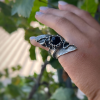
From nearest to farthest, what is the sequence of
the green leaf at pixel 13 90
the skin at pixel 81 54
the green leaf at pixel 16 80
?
the skin at pixel 81 54 → the green leaf at pixel 13 90 → the green leaf at pixel 16 80

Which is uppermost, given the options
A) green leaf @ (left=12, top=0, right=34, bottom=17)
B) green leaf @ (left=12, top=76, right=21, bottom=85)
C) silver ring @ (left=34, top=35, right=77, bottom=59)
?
green leaf @ (left=12, top=0, right=34, bottom=17)

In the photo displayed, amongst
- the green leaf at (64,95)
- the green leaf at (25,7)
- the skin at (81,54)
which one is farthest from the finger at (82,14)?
the green leaf at (64,95)

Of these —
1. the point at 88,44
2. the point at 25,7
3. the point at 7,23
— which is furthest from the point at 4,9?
the point at 88,44

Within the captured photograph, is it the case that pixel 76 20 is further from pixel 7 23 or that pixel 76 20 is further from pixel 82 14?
pixel 7 23

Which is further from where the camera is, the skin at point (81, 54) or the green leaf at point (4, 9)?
the green leaf at point (4, 9)

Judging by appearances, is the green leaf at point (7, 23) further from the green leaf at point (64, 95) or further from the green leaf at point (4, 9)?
the green leaf at point (64, 95)

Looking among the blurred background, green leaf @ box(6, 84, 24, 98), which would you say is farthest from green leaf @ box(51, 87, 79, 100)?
green leaf @ box(6, 84, 24, 98)

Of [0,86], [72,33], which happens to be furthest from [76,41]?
[0,86]

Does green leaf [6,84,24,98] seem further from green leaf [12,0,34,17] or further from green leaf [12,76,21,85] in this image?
green leaf [12,0,34,17]
